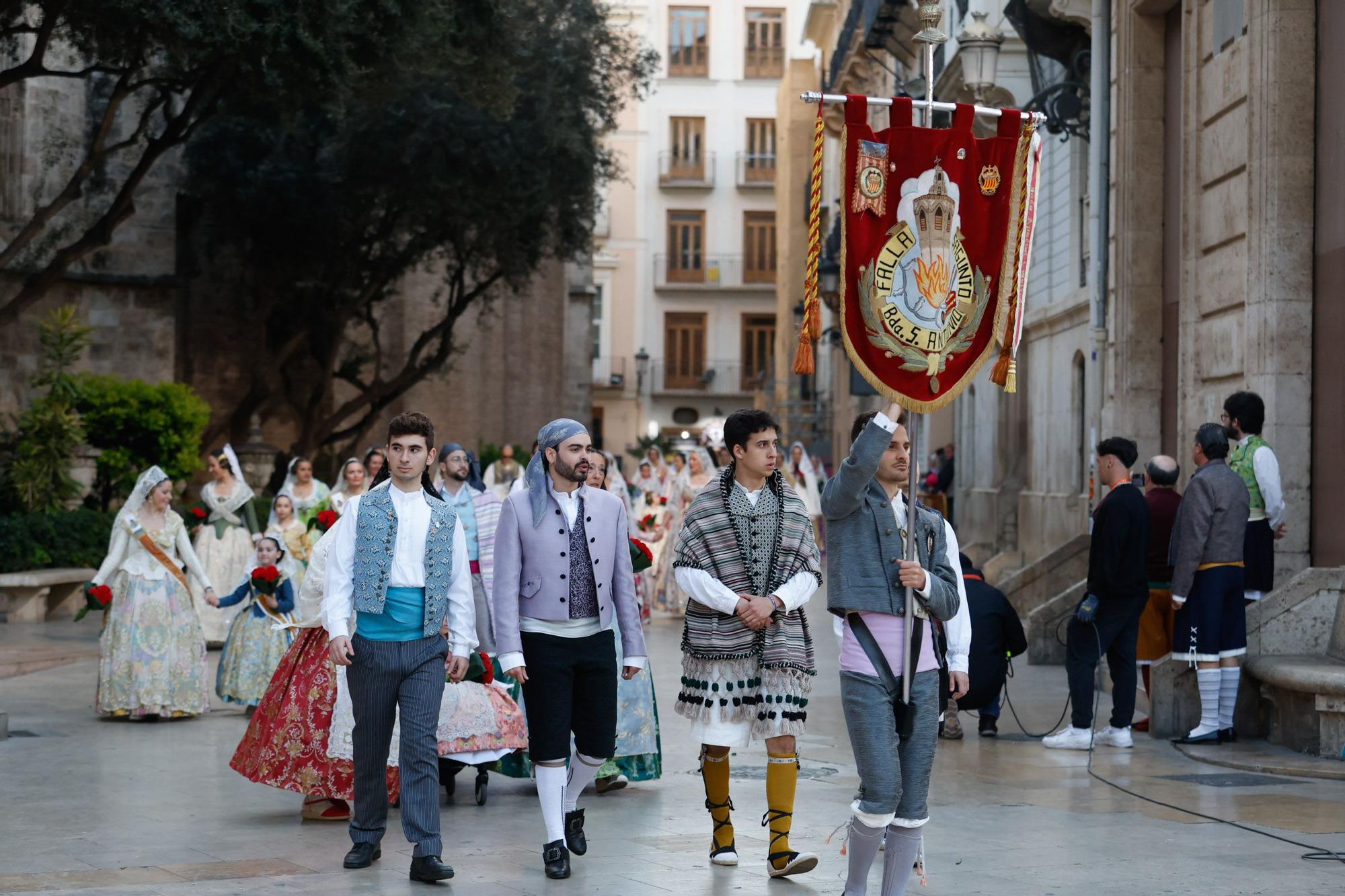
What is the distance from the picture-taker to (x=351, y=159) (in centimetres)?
2759

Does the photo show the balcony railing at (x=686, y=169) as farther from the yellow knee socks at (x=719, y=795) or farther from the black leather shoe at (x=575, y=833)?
the yellow knee socks at (x=719, y=795)

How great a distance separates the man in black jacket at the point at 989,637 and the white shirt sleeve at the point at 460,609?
409 cm

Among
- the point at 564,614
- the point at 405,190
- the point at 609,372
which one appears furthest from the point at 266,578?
the point at 609,372

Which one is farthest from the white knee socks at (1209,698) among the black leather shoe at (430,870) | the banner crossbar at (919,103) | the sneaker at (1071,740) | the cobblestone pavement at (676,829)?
the black leather shoe at (430,870)

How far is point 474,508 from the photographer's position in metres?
9.75

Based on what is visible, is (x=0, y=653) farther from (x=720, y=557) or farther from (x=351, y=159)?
(x=351, y=159)

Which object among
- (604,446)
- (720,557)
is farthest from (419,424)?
(604,446)

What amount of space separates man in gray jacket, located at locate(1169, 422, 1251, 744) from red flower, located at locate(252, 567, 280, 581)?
572 centimetres

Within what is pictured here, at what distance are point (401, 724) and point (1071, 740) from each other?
5047 millimetres

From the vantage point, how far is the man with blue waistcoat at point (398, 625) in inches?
271

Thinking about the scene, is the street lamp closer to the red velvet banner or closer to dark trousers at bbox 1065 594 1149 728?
dark trousers at bbox 1065 594 1149 728

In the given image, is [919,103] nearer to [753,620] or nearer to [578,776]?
[753,620]

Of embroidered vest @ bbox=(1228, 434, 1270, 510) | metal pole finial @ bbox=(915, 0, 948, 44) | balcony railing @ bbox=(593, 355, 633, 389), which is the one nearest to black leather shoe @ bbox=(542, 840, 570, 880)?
metal pole finial @ bbox=(915, 0, 948, 44)

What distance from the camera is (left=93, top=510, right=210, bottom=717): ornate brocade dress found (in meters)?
11.9
